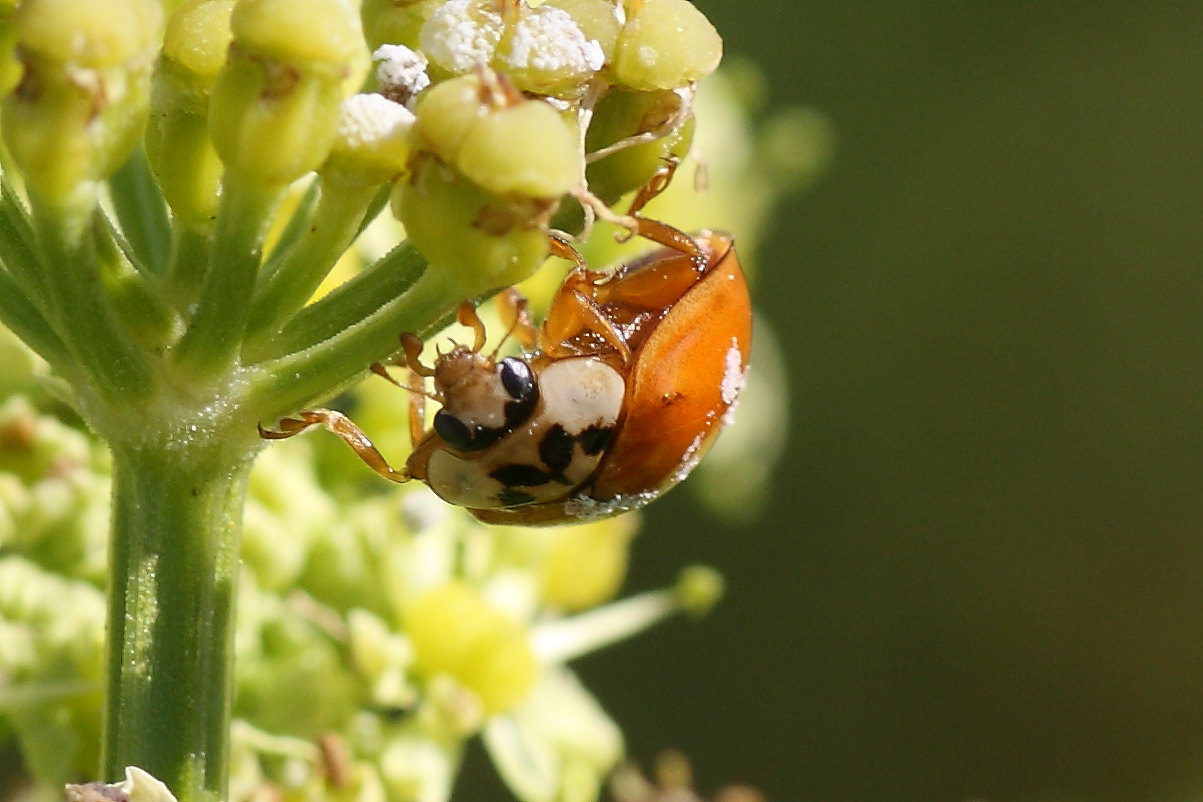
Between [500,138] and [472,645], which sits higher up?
[500,138]

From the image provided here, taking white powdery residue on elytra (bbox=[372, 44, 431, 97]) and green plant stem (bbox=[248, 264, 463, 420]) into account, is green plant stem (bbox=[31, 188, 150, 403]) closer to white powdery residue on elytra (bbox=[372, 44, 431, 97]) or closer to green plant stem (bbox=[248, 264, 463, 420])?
green plant stem (bbox=[248, 264, 463, 420])

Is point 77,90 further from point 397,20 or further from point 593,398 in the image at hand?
point 593,398

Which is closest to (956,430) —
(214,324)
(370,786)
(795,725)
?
(795,725)

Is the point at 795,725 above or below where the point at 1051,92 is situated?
below

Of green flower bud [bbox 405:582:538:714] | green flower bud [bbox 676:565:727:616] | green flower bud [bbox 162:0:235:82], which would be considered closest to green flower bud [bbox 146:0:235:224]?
green flower bud [bbox 162:0:235:82]

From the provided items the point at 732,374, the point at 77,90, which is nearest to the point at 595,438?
the point at 732,374

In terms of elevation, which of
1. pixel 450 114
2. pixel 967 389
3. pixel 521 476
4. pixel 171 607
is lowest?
pixel 171 607

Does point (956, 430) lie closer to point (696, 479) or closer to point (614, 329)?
point (696, 479)
